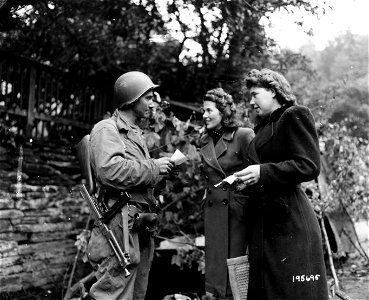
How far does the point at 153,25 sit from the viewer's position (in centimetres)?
777

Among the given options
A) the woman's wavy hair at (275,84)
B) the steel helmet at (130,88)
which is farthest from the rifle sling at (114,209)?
the woman's wavy hair at (275,84)

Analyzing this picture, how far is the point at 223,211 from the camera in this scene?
4203 mm

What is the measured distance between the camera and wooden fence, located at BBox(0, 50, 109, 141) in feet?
20.7

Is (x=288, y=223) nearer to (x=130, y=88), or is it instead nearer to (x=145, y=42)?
(x=130, y=88)

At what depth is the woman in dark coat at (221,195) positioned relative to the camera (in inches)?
163

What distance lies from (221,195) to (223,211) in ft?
0.49

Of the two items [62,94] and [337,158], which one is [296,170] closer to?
[337,158]

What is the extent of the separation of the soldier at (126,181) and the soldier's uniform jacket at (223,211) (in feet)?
2.40

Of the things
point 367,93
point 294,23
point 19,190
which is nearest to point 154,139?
point 19,190

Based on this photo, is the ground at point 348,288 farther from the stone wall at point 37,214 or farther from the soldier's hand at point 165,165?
the soldier's hand at point 165,165

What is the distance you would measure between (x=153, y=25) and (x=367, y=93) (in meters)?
14.1

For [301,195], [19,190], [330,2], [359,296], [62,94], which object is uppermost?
[330,2]

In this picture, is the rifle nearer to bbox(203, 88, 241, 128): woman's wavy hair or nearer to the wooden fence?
bbox(203, 88, 241, 128): woman's wavy hair

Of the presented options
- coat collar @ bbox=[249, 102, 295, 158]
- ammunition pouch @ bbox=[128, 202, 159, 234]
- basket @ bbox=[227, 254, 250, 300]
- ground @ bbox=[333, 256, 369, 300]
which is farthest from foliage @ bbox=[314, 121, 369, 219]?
ammunition pouch @ bbox=[128, 202, 159, 234]
